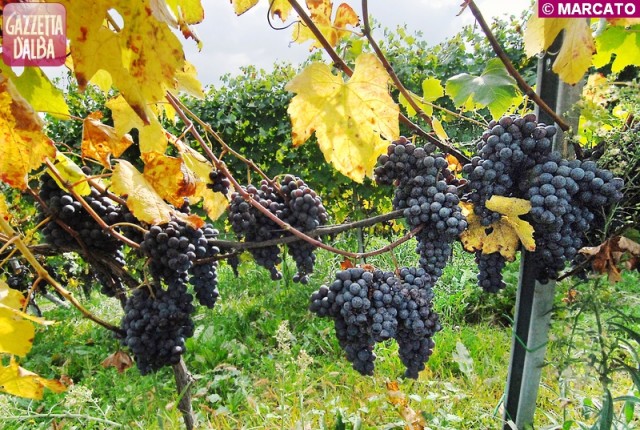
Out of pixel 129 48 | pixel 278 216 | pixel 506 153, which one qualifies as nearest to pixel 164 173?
pixel 278 216

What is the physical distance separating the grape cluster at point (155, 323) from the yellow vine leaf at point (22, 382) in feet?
0.99

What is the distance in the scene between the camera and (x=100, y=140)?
108 centimetres

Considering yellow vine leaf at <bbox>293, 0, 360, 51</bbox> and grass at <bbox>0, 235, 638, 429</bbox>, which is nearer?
yellow vine leaf at <bbox>293, 0, 360, 51</bbox>

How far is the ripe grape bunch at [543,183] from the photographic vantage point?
2.85 feet

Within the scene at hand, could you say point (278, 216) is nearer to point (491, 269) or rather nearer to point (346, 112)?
point (346, 112)

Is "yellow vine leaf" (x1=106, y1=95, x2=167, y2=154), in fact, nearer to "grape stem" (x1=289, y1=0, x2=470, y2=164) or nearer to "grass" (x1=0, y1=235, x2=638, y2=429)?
"grape stem" (x1=289, y1=0, x2=470, y2=164)

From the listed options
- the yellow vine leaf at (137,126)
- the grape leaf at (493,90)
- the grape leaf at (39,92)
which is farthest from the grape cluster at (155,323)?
the grape leaf at (493,90)

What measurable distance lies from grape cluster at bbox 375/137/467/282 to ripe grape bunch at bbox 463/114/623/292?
0.06 meters

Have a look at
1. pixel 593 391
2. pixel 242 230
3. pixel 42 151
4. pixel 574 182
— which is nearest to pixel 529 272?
pixel 574 182

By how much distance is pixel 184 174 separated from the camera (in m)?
1.06

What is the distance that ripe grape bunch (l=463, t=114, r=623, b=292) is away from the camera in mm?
870

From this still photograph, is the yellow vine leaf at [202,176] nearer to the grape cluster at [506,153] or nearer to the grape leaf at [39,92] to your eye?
the grape leaf at [39,92]

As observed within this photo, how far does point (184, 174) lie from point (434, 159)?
52 centimetres

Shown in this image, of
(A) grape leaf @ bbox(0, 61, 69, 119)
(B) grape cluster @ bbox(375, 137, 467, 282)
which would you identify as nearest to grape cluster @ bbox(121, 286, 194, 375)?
(A) grape leaf @ bbox(0, 61, 69, 119)
